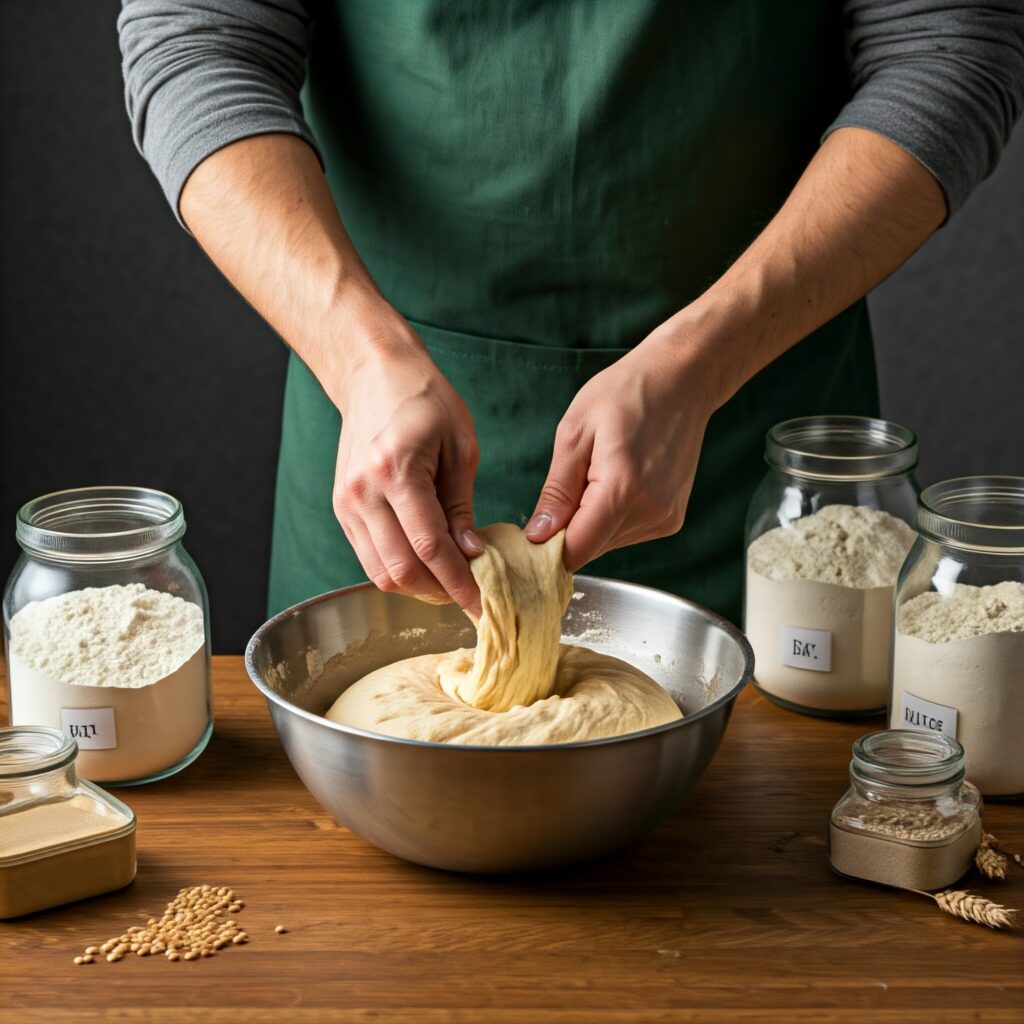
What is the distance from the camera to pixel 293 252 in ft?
4.38

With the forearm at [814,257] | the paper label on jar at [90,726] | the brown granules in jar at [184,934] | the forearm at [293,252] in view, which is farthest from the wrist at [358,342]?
the brown granules in jar at [184,934]

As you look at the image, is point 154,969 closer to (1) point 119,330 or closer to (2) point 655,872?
(2) point 655,872

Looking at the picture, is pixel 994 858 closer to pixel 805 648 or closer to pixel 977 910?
pixel 977 910


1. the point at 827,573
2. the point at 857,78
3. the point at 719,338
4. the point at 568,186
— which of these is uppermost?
the point at 857,78

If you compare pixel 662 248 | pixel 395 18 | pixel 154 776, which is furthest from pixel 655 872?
pixel 395 18

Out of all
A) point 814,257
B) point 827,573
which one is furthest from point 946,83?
point 827,573

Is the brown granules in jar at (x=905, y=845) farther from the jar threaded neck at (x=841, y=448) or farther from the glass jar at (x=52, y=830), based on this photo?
the glass jar at (x=52, y=830)

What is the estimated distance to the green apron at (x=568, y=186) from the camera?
1486mm

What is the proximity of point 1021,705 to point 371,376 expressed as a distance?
0.62m

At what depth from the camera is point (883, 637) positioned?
133 cm

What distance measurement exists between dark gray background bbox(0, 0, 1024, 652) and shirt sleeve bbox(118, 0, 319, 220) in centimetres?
131

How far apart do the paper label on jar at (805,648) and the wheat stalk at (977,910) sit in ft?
1.10

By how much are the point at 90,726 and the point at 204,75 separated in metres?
0.70

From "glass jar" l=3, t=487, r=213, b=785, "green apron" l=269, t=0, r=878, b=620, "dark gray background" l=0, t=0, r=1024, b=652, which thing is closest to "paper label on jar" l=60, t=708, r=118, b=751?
"glass jar" l=3, t=487, r=213, b=785
